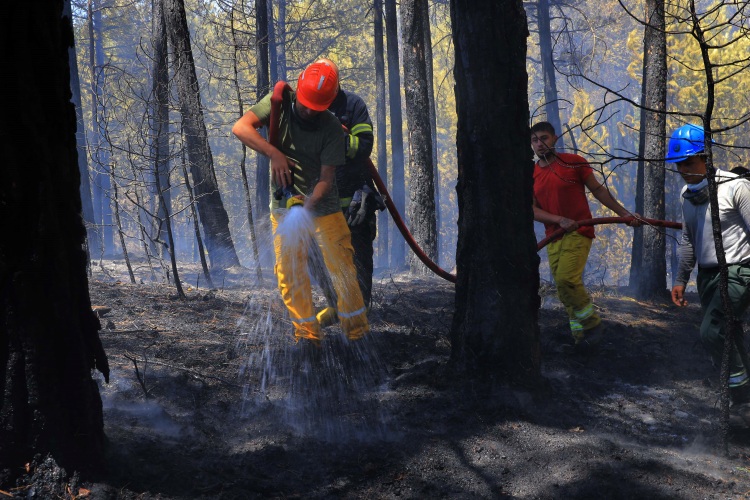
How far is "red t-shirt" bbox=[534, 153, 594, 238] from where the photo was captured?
18.2 ft

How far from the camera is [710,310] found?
4.34m

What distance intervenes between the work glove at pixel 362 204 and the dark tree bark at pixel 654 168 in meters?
4.07

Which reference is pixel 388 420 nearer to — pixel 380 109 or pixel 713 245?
pixel 713 245

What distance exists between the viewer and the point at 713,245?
428 centimetres

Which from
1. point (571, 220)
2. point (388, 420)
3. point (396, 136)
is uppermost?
point (396, 136)

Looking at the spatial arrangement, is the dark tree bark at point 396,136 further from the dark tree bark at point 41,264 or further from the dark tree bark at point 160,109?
the dark tree bark at point 41,264

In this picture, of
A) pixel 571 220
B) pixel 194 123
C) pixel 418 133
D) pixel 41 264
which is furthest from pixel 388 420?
pixel 418 133

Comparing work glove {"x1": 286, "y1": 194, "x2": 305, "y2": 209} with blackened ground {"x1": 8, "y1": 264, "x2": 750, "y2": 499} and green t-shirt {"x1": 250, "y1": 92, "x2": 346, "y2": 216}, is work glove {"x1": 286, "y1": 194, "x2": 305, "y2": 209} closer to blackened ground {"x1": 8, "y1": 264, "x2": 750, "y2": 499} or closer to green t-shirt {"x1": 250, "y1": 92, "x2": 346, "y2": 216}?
green t-shirt {"x1": 250, "y1": 92, "x2": 346, "y2": 216}

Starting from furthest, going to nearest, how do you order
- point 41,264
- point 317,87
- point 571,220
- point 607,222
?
point 571,220 → point 607,222 → point 317,87 → point 41,264

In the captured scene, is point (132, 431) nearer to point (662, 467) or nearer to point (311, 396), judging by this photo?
point (311, 396)

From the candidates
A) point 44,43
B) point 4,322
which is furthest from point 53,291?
point 44,43

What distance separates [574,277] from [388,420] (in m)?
2.29

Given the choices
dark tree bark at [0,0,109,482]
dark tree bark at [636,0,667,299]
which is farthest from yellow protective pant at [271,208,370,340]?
dark tree bark at [636,0,667,299]

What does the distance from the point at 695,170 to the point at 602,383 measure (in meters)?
1.76
